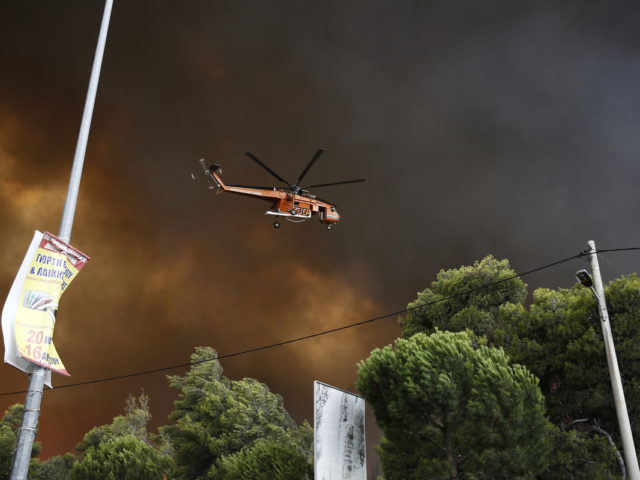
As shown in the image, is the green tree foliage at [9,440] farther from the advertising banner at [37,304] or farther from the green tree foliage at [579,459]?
the advertising banner at [37,304]

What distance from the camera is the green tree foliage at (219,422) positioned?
46.8m

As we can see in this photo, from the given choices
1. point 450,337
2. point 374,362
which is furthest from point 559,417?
point 374,362

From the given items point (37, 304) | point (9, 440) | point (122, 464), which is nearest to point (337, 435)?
point (37, 304)

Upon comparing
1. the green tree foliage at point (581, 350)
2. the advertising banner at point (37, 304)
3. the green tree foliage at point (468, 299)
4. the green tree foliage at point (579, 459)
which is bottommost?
the green tree foliage at point (579, 459)

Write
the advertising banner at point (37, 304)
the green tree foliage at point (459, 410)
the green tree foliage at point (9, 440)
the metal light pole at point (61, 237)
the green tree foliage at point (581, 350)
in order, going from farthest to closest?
the green tree foliage at point (9, 440) < the green tree foliage at point (581, 350) < the green tree foliage at point (459, 410) < the advertising banner at point (37, 304) < the metal light pole at point (61, 237)

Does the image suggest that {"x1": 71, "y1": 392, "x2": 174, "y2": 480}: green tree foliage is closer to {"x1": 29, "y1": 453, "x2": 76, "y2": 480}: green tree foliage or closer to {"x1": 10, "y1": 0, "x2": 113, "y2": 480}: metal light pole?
{"x1": 29, "y1": 453, "x2": 76, "y2": 480}: green tree foliage

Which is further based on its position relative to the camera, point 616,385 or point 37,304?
point 616,385

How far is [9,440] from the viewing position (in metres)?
58.8

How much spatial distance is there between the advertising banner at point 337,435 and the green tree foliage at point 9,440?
43006 mm

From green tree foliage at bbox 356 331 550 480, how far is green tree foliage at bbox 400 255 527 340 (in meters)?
12.9

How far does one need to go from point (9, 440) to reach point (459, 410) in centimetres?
5709

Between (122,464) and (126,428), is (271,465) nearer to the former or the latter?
(122,464)

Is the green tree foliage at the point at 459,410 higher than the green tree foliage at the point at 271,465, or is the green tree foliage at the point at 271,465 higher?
the green tree foliage at the point at 459,410

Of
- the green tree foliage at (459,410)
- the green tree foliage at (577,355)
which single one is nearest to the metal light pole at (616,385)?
the green tree foliage at (459,410)
